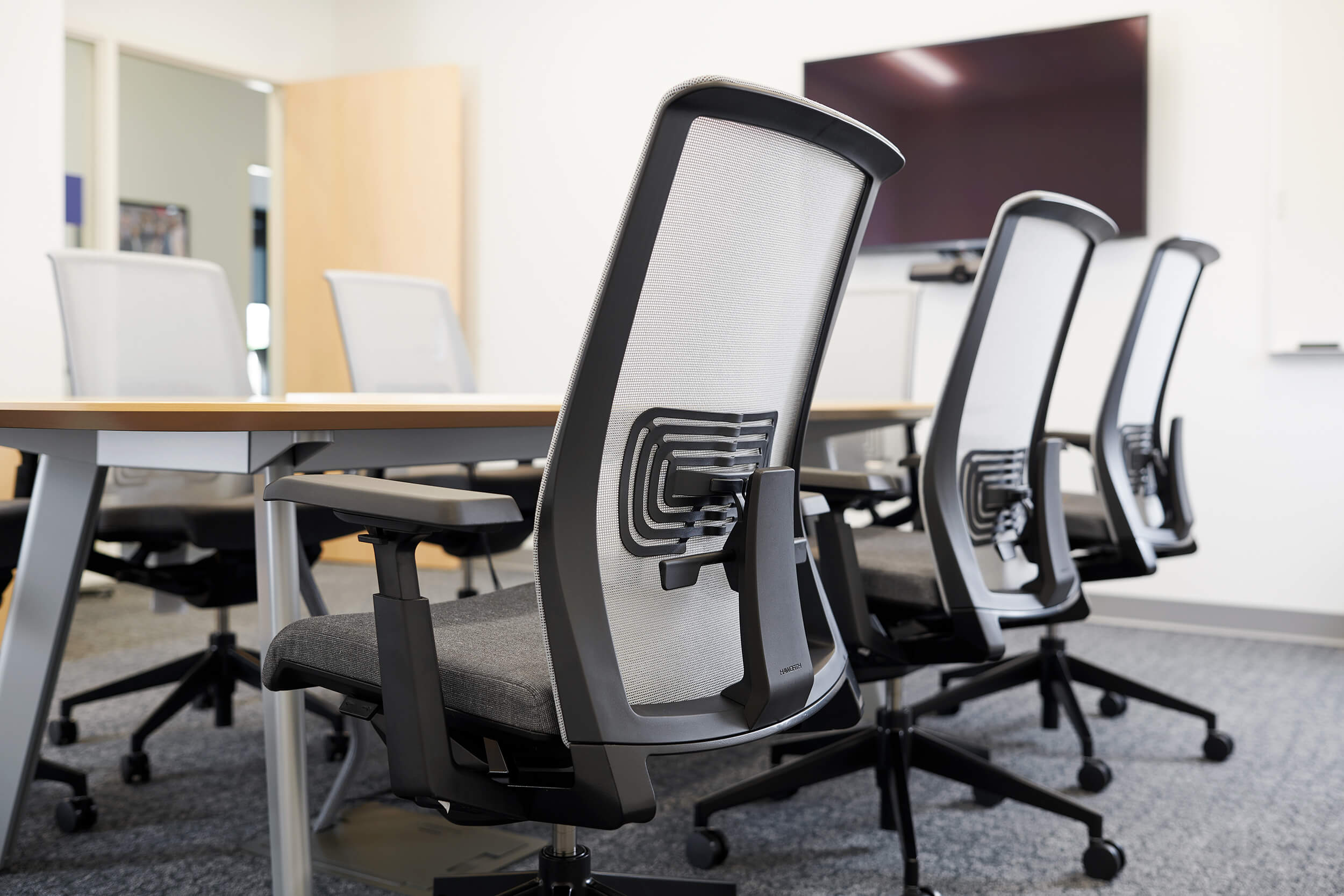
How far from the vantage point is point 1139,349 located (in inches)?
97.0

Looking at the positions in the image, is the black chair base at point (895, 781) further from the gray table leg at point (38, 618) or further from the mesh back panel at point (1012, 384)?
the gray table leg at point (38, 618)

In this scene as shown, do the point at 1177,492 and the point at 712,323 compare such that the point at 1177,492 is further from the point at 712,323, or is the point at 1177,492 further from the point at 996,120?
the point at 996,120

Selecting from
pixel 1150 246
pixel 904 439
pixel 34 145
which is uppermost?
pixel 34 145

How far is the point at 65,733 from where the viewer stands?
248cm

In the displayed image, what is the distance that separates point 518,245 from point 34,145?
2.07 m

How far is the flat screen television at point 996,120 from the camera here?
3.95 m

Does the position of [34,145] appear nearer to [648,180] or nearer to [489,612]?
[489,612]

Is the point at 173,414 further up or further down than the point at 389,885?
further up

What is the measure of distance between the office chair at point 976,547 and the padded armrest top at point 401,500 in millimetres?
665

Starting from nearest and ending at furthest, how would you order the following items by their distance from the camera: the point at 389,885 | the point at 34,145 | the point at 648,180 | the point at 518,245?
the point at 648,180, the point at 389,885, the point at 34,145, the point at 518,245

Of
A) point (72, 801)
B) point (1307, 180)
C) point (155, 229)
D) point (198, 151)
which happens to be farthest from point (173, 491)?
point (198, 151)

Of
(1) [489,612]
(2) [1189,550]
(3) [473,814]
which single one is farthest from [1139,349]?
(3) [473,814]

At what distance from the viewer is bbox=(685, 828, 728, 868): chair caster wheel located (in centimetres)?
181

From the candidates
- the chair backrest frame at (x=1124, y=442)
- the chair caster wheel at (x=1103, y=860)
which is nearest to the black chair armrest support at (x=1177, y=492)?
the chair backrest frame at (x=1124, y=442)
